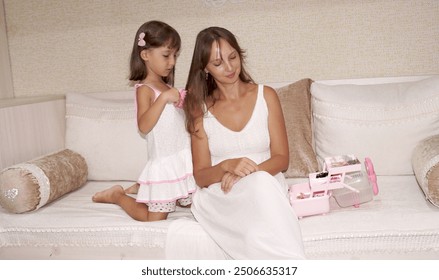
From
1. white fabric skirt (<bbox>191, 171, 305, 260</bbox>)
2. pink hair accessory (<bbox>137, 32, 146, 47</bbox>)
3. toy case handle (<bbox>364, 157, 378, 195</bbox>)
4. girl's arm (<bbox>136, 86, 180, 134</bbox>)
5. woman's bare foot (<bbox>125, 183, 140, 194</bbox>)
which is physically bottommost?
woman's bare foot (<bbox>125, 183, 140, 194</bbox>)

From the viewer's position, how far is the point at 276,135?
1.86m

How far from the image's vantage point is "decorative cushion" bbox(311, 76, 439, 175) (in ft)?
6.46

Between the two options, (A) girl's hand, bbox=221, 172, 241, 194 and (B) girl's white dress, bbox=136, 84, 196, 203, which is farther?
→ (B) girl's white dress, bbox=136, 84, 196, 203

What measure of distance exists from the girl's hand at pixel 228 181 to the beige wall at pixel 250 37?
34.0 inches

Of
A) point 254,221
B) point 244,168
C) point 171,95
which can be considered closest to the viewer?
point 254,221

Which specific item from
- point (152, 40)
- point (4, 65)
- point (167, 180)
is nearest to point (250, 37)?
point (152, 40)

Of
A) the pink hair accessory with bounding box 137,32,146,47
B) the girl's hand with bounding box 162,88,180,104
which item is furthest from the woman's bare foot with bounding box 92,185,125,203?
the pink hair accessory with bounding box 137,32,146,47

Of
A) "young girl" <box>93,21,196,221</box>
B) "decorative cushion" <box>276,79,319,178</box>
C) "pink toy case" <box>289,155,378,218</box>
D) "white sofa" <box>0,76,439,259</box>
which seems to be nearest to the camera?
"white sofa" <box>0,76,439,259</box>

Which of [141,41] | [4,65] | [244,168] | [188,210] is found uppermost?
[141,41]

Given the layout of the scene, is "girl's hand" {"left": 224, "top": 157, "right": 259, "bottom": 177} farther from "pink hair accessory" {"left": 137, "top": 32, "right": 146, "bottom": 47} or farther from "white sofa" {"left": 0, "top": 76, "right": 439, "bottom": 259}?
"pink hair accessory" {"left": 137, "top": 32, "right": 146, "bottom": 47}

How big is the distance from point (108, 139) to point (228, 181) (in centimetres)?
81

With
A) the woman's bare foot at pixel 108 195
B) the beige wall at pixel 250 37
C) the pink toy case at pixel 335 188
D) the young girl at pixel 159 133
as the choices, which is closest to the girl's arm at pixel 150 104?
the young girl at pixel 159 133

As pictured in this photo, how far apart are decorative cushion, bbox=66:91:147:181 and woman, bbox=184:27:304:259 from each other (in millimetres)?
442

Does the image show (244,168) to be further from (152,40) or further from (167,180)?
(152,40)
